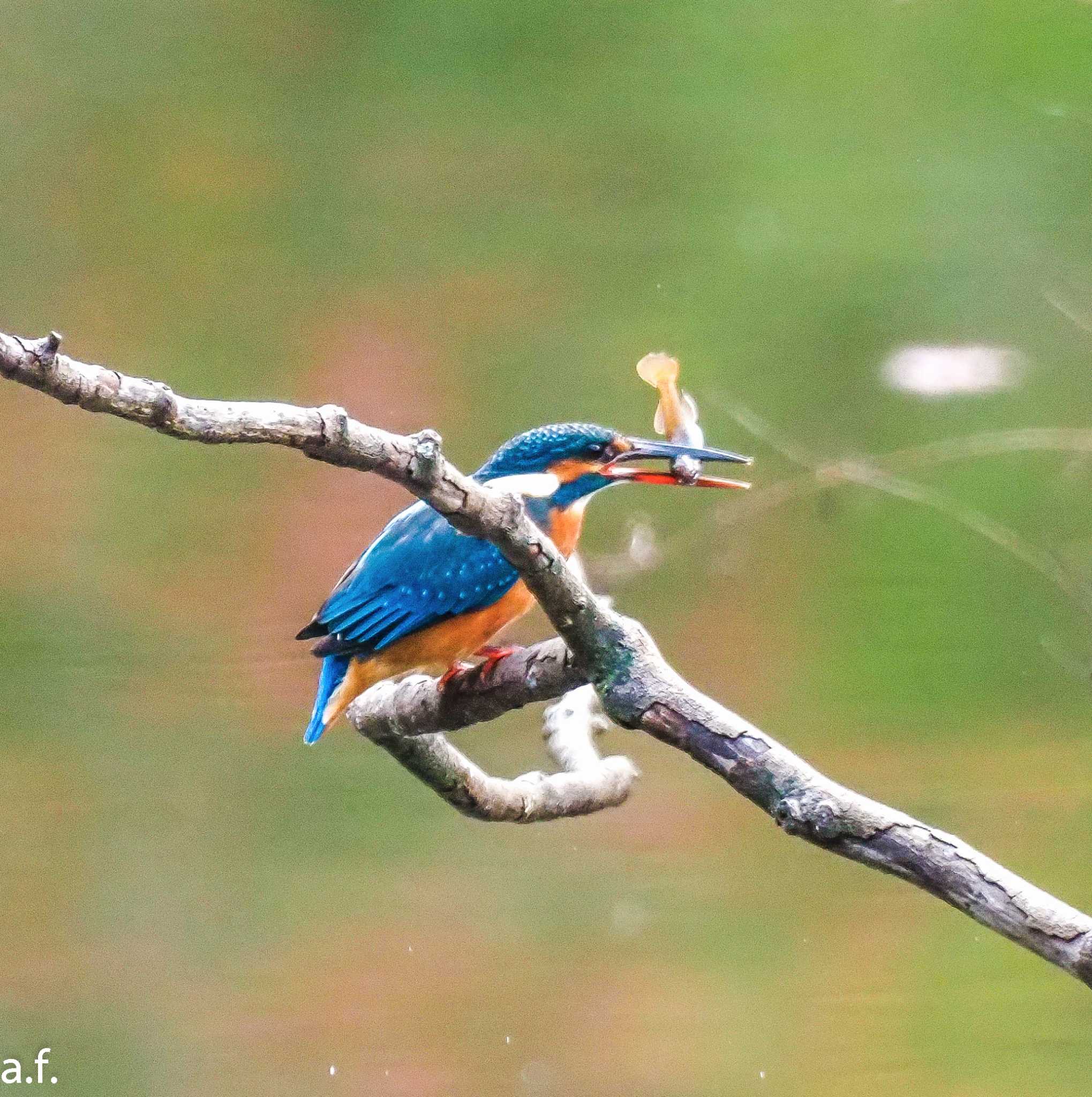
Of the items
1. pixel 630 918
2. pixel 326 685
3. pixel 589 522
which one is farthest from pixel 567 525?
pixel 630 918

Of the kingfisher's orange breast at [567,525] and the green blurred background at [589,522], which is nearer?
the kingfisher's orange breast at [567,525]

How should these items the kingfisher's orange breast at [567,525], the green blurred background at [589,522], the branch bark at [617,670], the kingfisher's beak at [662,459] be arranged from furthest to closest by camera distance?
the green blurred background at [589,522] < the kingfisher's orange breast at [567,525] < the kingfisher's beak at [662,459] < the branch bark at [617,670]

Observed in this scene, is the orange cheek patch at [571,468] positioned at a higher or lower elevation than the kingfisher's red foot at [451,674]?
higher

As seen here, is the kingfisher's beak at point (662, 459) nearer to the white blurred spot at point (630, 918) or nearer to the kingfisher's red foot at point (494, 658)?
the kingfisher's red foot at point (494, 658)

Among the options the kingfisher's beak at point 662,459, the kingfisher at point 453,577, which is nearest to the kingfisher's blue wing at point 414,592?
the kingfisher at point 453,577

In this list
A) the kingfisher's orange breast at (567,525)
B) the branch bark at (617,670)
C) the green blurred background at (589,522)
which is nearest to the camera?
the branch bark at (617,670)

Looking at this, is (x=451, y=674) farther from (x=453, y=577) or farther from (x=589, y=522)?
(x=589, y=522)

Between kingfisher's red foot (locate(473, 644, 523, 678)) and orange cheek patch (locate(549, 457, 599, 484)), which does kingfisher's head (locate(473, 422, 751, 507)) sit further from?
kingfisher's red foot (locate(473, 644, 523, 678))
